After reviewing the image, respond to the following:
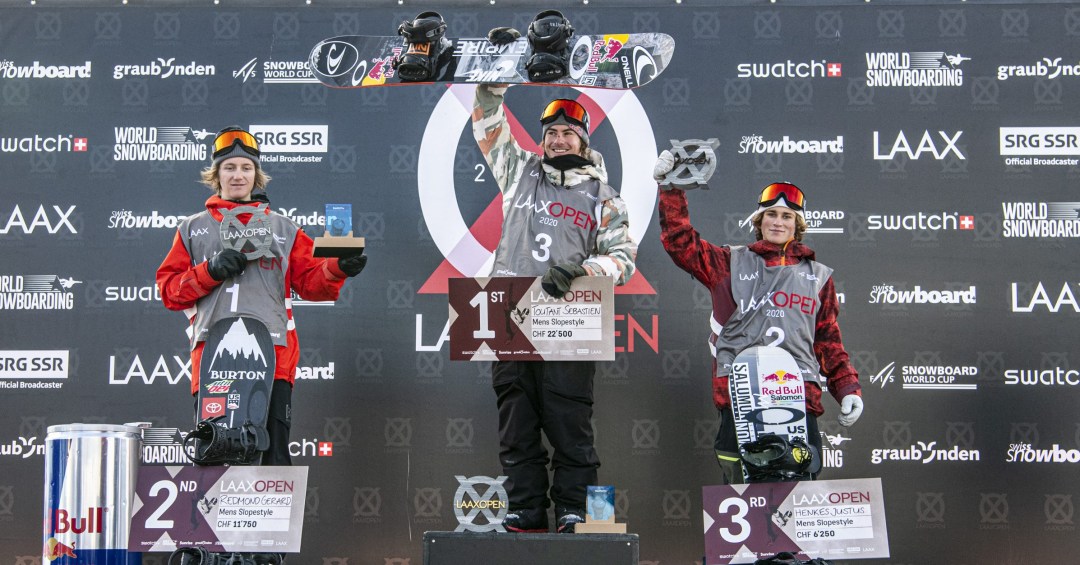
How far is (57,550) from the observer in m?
3.81

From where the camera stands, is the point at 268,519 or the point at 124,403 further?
the point at 124,403

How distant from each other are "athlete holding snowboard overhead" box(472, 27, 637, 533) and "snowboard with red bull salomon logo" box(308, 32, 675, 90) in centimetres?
9

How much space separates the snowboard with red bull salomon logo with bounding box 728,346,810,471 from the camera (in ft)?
12.0

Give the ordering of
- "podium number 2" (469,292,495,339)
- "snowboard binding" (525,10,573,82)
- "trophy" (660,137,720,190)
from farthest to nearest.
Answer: "snowboard binding" (525,10,573,82) → "podium number 2" (469,292,495,339) → "trophy" (660,137,720,190)

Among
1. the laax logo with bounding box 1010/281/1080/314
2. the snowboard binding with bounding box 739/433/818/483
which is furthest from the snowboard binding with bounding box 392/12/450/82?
the laax logo with bounding box 1010/281/1080/314

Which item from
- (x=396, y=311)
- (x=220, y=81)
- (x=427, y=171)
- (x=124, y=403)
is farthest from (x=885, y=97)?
(x=124, y=403)

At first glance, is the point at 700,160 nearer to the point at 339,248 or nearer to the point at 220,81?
the point at 339,248

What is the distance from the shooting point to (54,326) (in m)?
4.74

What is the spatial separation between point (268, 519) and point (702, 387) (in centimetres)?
213

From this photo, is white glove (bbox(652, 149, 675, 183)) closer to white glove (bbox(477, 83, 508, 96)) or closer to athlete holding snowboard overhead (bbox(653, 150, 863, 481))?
athlete holding snowboard overhead (bbox(653, 150, 863, 481))

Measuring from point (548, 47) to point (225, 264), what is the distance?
4.66ft

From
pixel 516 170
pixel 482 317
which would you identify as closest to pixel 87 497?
pixel 482 317

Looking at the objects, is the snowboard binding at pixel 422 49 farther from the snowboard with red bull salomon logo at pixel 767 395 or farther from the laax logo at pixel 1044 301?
the laax logo at pixel 1044 301

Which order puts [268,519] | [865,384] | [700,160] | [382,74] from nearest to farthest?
[268,519] → [700,160] → [382,74] → [865,384]
